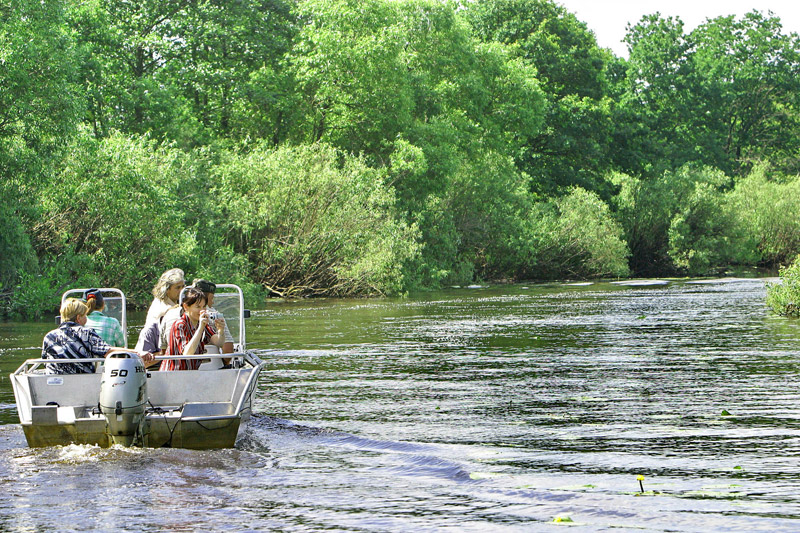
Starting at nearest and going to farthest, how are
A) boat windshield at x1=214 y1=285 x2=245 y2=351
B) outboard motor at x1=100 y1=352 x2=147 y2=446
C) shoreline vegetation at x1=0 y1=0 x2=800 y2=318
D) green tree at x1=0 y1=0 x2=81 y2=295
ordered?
outboard motor at x1=100 y1=352 x2=147 y2=446 < boat windshield at x1=214 y1=285 x2=245 y2=351 < green tree at x1=0 y1=0 x2=81 y2=295 < shoreline vegetation at x1=0 y1=0 x2=800 y2=318

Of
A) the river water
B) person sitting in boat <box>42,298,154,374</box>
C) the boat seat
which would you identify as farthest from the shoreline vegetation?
the boat seat

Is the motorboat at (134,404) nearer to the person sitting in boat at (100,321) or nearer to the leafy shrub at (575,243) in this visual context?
the person sitting in boat at (100,321)

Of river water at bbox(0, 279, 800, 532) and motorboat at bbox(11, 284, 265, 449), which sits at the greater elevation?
motorboat at bbox(11, 284, 265, 449)

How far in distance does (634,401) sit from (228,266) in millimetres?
21166

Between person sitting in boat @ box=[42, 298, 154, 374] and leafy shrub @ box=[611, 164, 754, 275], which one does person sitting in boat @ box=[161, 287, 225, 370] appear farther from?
leafy shrub @ box=[611, 164, 754, 275]

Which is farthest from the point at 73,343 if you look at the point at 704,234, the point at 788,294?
the point at 704,234

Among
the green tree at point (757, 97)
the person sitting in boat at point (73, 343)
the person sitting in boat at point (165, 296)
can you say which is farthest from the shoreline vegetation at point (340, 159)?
the person sitting in boat at point (73, 343)

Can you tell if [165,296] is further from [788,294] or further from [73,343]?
[788,294]

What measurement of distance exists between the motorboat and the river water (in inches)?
6.5

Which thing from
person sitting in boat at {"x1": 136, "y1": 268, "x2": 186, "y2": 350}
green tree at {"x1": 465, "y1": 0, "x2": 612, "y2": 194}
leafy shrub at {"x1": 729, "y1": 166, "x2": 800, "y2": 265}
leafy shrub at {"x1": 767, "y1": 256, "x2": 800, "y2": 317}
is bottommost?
leafy shrub at {"x1": 767, "y1": 256, "x2": 800, "y2": 317}

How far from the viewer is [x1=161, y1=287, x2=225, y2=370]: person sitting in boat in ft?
34.8

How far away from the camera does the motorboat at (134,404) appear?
9.94m

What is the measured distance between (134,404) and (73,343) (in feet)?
4.00

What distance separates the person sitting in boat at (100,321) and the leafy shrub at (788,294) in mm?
18403
